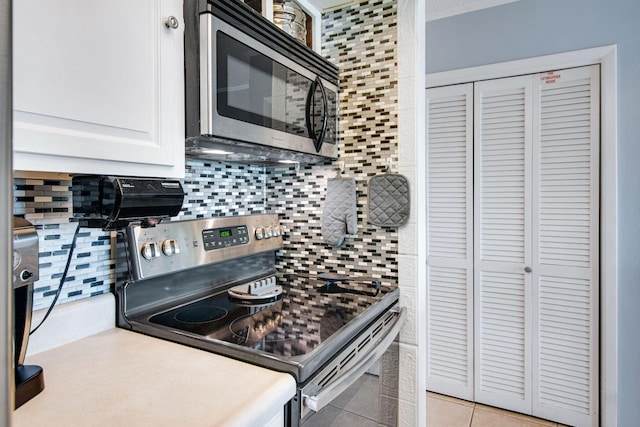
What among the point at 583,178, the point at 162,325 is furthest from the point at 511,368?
the point at 162,325

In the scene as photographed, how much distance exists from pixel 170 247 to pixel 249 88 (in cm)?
57

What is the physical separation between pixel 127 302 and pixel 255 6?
107 centimetres

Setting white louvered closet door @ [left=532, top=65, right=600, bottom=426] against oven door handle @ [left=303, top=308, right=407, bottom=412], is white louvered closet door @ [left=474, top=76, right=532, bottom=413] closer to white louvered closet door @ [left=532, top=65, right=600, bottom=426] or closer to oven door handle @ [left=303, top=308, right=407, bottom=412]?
white louvered closet door @ [left=532, top=65, right=600, bottom=426]

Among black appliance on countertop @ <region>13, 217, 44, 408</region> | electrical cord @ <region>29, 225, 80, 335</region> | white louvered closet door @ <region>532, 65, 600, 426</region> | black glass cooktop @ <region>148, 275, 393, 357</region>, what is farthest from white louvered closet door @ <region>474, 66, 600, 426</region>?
black appliance on countertop @ <region>13, 217, 44, 408</region>

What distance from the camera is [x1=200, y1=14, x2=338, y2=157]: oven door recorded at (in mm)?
1001

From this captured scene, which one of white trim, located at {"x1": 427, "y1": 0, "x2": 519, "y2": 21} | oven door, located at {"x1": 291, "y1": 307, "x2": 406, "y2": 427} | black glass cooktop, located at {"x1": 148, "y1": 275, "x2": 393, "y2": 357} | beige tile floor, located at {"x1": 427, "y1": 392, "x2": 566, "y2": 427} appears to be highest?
white trim, located at {"x1": 427, "y1": 0, "x2": 519, "y2": 21}

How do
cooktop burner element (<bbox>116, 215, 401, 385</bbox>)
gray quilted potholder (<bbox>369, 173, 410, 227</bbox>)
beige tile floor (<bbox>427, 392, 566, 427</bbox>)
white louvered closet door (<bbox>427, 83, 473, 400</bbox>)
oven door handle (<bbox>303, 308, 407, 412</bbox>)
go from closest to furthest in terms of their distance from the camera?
oven door handle (<bbox>303, 308, 407, 412</bbox>), cooktop burner element (<bbox>116, 215, 401, 385</bbox>), gray quilted potholder (<bbox>369, 173, 410, 227</bbox>), beige tile floor (<bbox>427, 392, 566, 427</bbox>), white louvered closet door (<bbox>427, 83, 473, 400</bbox>)

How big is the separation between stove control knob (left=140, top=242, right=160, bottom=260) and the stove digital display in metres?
0.21

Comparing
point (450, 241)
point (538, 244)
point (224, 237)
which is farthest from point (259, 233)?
point (538, 244)

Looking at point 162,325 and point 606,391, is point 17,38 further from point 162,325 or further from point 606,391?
point 606,391

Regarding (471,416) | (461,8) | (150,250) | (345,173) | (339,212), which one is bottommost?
(471,416)

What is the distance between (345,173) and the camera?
1687 millimetres

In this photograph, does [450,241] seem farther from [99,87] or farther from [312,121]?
[99,87]

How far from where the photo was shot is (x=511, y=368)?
2.37m
